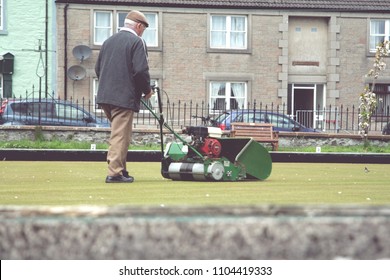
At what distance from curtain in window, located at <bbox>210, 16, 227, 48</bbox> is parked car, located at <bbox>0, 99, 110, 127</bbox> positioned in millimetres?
12094

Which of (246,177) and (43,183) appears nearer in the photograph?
(43,183)

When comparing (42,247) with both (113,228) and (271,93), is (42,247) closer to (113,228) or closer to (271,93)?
(113,228)

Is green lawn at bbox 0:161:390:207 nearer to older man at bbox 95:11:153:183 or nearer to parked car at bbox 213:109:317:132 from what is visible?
older man at bbox 95:11:153:183

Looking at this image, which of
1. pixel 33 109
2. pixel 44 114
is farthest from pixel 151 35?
pixel 44 114

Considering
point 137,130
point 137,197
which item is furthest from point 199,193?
point 137,130

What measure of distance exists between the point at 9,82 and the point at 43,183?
2676cm

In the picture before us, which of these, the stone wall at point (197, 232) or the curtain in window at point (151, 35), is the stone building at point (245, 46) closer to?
the curtain in window at point (151, 35)

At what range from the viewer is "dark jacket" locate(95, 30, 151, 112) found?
9953 millimetres

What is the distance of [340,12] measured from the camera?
123ft

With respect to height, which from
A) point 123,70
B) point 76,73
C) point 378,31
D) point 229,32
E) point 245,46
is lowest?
point 123,70

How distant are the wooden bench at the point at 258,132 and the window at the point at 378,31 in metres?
15.9

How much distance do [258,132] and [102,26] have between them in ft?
49.7

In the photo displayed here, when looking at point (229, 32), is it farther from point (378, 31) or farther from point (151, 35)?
point (378, 31)

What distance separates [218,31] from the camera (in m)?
37.5
